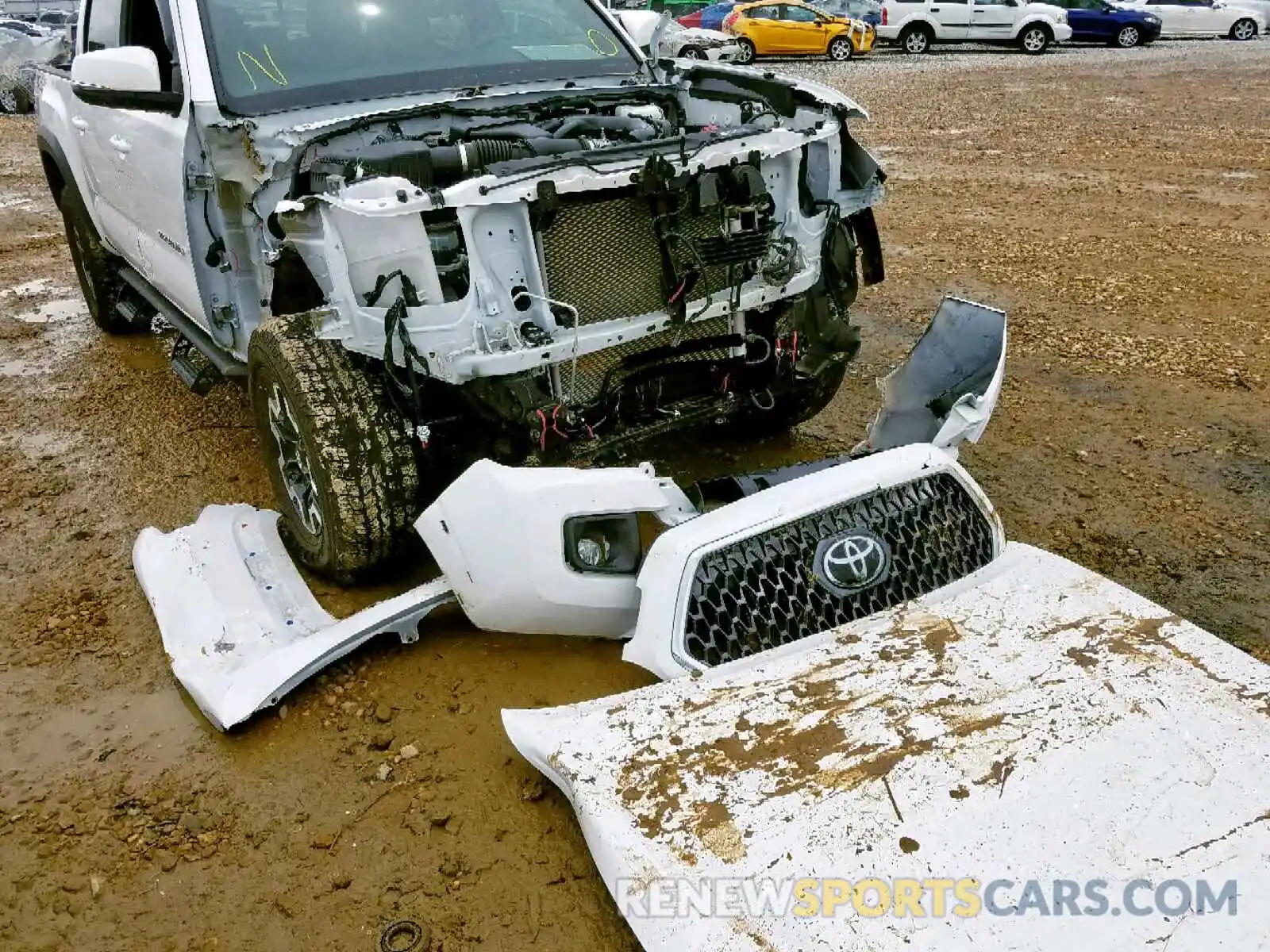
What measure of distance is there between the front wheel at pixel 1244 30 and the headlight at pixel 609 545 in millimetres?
26759

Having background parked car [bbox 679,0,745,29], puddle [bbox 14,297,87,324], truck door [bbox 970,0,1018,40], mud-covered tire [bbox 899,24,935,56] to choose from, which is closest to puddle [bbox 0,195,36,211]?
puddle [bbox 14,297,87,324]

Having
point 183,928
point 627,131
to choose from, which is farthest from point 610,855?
point 627,131

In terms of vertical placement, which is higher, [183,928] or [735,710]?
[735,710]

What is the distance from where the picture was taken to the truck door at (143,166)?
3.78 meters

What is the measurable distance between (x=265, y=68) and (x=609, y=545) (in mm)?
2257

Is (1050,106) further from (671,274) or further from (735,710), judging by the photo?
(735,710)

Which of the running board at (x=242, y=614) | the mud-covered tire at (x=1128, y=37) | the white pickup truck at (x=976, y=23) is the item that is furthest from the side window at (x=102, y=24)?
the mud-covered tire at (x=1128, y=37)

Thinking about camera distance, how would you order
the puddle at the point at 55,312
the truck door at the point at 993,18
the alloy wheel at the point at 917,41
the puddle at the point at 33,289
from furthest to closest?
the alloy wheel at the point at 917,41
the truck door at the point at 993,18
the puddle at the point at 33,289
the puddle at the point at 55,312

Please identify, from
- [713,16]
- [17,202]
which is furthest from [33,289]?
[713,16]

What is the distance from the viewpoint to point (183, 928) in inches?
89.0

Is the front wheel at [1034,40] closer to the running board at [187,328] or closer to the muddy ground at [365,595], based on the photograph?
the muddy ground at [365,595]

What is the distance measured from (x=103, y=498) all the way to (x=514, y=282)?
7.78 ft

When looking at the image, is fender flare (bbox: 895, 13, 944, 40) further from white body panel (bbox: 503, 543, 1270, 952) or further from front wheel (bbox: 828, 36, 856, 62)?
white body panel (bbox: 503, 543, 1270, 952)

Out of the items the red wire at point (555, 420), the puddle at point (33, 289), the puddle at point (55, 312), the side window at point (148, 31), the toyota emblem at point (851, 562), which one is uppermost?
the side window at point (148, 31)
